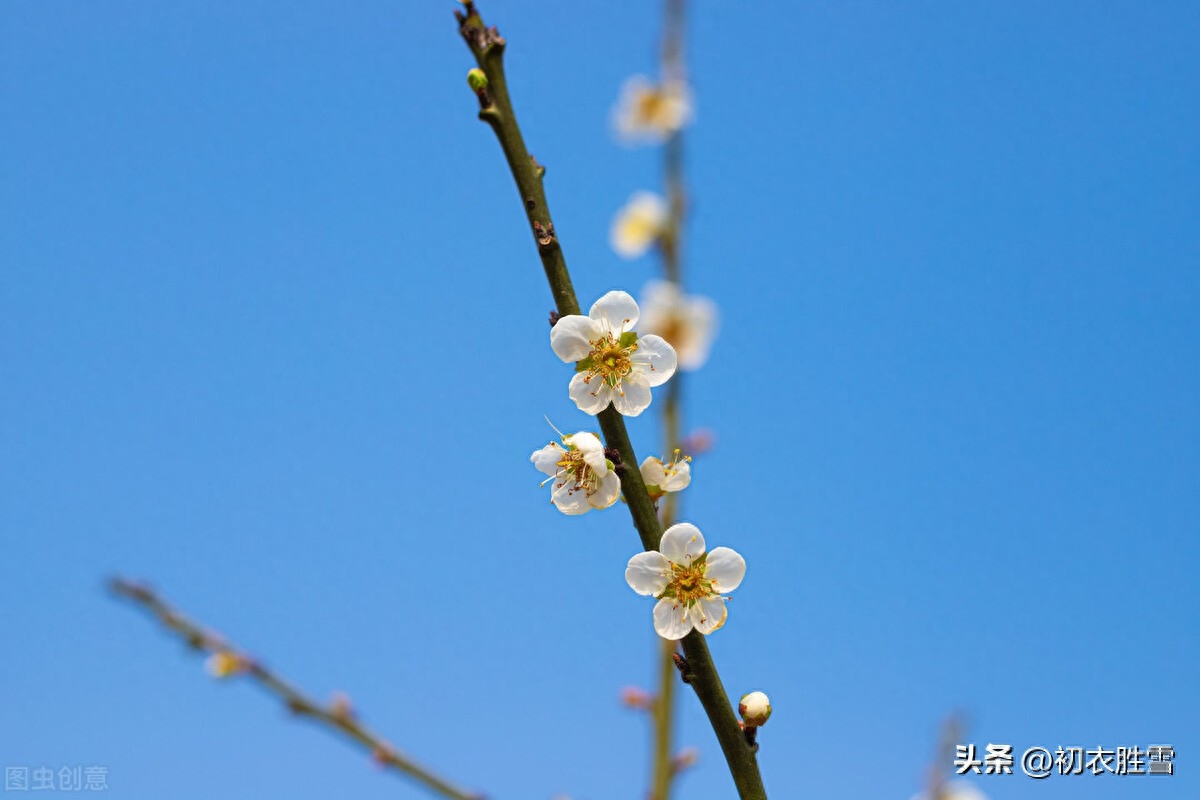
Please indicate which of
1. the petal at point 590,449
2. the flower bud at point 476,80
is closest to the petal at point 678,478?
the petal at point 590,449

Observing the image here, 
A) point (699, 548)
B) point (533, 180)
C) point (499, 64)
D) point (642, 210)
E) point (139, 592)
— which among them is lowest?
point (139, 592)

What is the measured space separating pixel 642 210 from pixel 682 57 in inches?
10.0

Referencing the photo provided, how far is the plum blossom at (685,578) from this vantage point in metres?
1.64

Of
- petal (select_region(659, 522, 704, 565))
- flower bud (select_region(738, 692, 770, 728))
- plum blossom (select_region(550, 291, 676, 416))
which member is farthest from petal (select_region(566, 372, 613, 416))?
flower bud (select_region(738, 692, 770, 728))

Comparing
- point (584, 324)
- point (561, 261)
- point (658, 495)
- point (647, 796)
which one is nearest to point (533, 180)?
point (561, 261)

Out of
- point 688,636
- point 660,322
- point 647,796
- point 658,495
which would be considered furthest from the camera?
point 658,495

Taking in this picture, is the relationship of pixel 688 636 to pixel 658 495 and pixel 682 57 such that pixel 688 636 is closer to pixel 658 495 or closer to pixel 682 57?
pixel 658 495

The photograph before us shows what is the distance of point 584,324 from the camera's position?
1.78 meters

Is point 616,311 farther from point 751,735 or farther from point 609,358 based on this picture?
point 751,735

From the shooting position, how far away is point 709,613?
5.80ft

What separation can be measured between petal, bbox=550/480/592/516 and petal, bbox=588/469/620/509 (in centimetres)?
3

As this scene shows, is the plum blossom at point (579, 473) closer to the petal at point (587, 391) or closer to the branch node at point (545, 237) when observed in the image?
the petal at point (587, 391)

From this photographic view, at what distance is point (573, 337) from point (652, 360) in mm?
149

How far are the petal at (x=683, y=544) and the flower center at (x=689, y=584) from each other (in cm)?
1
